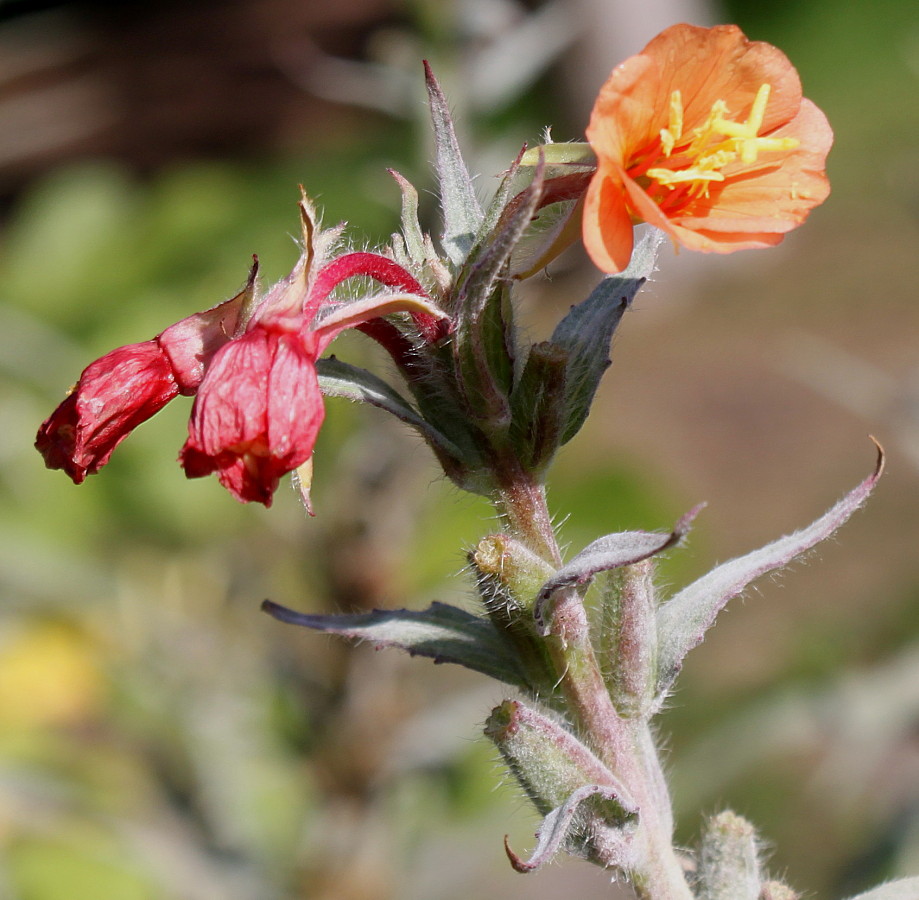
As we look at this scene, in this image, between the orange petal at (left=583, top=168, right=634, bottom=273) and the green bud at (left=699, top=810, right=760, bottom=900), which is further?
the green bud at (left=699, top=810, right=760, bottom=900)

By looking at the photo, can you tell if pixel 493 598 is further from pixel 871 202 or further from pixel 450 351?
pixel 871 202

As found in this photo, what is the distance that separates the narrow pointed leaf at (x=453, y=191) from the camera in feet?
3.16

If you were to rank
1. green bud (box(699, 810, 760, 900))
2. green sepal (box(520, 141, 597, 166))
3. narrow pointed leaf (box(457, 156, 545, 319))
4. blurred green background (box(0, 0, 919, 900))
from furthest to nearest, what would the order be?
1. blurred green background (box(0, 0, 919, 900))
2. green bud (box(699, 810, 760, 900))
3. green sepal (box(520, 141, 597, 166))
4. narrow pointed leaf (box(457, 156, 545, 319))

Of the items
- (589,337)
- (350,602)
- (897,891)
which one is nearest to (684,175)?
(589,337)

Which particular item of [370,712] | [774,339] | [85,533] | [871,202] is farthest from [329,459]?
[871,202]

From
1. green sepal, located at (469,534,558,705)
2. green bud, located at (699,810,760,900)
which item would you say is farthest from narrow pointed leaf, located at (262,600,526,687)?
green bud, located at (699,810,760,900)

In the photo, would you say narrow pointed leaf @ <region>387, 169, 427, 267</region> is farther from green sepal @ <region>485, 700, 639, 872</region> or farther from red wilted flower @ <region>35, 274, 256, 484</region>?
green sepal @ <region>485, 700, 639, 872</region>

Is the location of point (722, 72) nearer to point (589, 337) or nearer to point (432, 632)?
point (589, 337)

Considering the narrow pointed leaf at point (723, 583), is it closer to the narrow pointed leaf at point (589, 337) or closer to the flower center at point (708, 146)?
the narrow pointed leaf at point (589, 337)

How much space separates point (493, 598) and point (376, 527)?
5.26 ft

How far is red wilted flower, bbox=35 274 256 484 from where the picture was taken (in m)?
0.92

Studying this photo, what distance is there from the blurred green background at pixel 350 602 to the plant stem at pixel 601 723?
0.11 metres

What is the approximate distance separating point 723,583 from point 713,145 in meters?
0.42

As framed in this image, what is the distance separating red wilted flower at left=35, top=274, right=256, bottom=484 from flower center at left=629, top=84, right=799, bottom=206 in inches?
15.8
